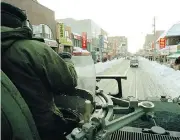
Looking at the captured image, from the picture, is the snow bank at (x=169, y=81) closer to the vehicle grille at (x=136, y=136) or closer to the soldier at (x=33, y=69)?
the vehicle grille at (x=136, y=136)

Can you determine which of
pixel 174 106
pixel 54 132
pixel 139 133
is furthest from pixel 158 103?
pixel 54 132

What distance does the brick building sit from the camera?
2392cm

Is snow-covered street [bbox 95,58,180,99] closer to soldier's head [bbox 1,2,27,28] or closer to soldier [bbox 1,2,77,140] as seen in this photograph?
soldier [bbox 1,2,77,140]

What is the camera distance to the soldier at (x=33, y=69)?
141 cm

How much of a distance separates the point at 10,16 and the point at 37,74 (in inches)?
21.2

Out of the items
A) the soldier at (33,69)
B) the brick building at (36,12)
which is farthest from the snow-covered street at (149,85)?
the brick building at (36,12)

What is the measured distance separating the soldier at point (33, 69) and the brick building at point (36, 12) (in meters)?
23.9

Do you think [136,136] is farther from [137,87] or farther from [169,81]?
[169,81]

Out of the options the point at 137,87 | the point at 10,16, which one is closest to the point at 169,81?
the point at 137,87

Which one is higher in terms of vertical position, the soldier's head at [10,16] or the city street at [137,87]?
the soldier's head at [10,16]

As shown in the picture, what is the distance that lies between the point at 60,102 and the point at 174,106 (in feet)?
6.89

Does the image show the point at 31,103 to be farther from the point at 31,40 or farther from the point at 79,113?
the point at 79,113

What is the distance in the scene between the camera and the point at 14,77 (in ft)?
4.68

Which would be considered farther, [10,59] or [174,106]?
[174,106]
